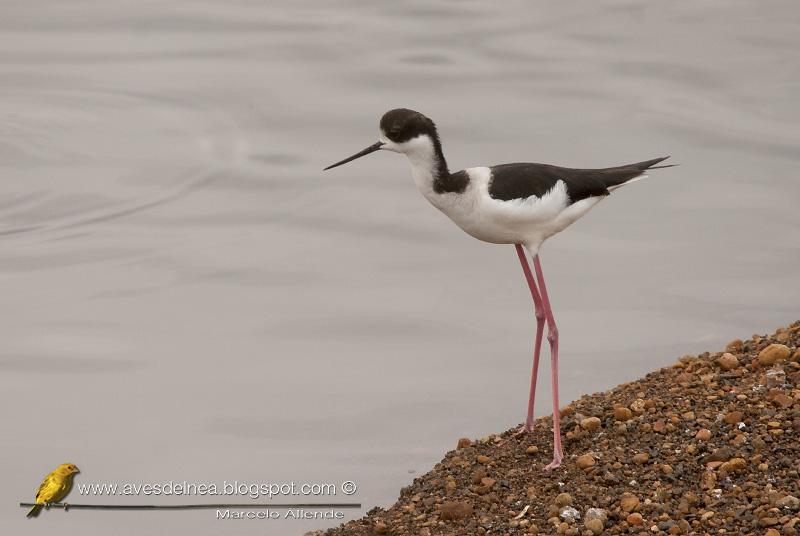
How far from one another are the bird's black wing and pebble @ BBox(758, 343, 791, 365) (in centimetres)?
131

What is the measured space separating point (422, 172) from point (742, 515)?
259 centimetres

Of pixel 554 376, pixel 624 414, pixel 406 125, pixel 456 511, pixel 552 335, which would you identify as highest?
pixel 406 125

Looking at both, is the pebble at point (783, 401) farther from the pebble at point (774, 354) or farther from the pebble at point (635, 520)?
the pebble at point (635, 520)

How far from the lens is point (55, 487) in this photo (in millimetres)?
7883

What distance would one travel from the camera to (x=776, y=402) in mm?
7441

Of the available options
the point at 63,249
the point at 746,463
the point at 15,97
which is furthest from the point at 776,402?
the point at 15,97

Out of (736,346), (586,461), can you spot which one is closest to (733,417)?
(586,461)

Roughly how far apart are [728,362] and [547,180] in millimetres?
1564

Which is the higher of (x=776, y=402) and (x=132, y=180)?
(x=132, y=180)

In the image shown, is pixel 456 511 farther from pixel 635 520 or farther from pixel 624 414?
pixel 624 414

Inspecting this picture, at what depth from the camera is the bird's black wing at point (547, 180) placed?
771 cm

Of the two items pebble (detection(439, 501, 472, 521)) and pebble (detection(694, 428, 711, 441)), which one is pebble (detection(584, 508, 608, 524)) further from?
pebble (detection(694, 428, 711, 441))

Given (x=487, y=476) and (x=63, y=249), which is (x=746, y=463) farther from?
(x=63, y=249)

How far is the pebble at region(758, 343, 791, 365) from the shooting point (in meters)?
8.02
